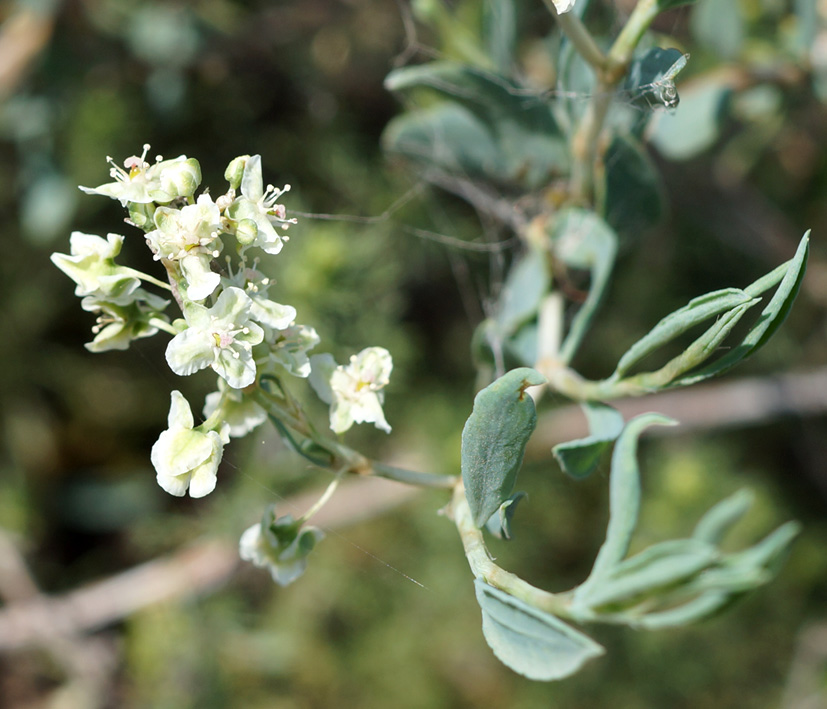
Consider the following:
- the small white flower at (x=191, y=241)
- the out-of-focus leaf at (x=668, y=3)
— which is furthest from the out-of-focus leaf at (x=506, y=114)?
the small white flower at (x=191, y=241)

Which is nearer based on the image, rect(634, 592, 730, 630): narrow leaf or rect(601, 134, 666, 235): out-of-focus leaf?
rect(634, 592, 730, 630): narrow leaf

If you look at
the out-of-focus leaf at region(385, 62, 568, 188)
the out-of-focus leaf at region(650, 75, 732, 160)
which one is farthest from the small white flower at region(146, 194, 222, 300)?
the out-of-focus leaf at region(650, 75, 732, 160)

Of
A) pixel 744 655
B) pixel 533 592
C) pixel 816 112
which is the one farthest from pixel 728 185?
pixel 533 592

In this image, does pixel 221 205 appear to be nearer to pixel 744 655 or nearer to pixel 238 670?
pixel 238 670

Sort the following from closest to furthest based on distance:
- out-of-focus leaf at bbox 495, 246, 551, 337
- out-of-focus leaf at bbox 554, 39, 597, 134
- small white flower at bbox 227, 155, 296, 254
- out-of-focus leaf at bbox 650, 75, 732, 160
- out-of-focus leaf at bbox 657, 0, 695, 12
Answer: small white flower at bbox 227, 155, 296, 254
out-of-focus leaf at bbox 657, 0, 695, 12
out-of-focus leaf at bbox 554, 39, 597, 134
out-of-focus leaf at bbox 495, 246, 551, 337
out-of-focus leaf at bbox 650, 75, 732, 160

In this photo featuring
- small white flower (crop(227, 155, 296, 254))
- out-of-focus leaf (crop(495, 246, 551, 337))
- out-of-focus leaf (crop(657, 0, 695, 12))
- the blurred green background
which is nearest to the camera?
small white flower (crop(227, 155, 296, 254))

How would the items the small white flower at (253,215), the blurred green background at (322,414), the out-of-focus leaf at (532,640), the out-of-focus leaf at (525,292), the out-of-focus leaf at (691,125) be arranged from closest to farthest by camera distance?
the out-of-focus leaf at (532,640) → the small white flower at (253,215) → the out-of-focus leaf at (525,292) → the out-of-focus leaf at (691,125) → the blurred green background at (322,414)

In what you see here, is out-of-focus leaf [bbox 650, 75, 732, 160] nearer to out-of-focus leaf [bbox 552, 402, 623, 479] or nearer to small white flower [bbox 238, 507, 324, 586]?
out-of-focus leaf [bbox 552, 402, 623, 479]

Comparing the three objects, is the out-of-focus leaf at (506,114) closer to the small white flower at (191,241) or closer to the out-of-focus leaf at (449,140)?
the out-of-focus leaf at (449,140)
